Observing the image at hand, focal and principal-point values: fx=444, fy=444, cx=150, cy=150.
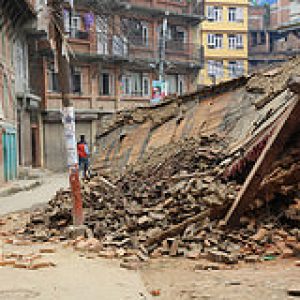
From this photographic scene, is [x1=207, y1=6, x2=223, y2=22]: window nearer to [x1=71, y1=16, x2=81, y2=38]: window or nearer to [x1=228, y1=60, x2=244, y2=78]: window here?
[x1=228, y1=60, x2=244, y2=78]: window

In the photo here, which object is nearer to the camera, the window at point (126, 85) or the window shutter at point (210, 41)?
the window at point (126, 85)

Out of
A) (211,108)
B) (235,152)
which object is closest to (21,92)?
(211,108)

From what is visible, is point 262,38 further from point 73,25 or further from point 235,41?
point 73,25

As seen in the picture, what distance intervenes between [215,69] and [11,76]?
94.7 feet

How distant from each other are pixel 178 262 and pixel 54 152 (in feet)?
79.9

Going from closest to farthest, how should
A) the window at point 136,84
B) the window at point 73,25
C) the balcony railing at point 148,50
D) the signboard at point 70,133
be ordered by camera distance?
the signboard at point 70,133 → the window at point 73,25 → the balcony railing at point 148,50 → the window at point 136,84

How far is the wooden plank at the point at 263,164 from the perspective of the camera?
21.3 ft

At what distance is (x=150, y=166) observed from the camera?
1040cm

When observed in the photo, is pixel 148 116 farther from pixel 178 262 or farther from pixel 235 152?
pixel 178 262

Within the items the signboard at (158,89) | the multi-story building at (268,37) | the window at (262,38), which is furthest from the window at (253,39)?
the signboard at (158,89)

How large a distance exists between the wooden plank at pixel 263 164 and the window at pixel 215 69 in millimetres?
40420

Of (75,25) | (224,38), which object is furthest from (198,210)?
(224,38)

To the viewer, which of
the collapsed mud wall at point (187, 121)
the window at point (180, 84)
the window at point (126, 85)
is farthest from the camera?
the window at point (180, 84)

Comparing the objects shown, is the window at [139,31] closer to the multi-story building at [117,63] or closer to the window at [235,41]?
the multi-story building at [117,63]
